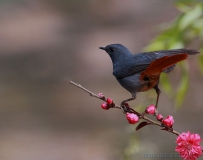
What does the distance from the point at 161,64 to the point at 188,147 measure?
0.39 metres

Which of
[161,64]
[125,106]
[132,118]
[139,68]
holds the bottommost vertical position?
[132,118]

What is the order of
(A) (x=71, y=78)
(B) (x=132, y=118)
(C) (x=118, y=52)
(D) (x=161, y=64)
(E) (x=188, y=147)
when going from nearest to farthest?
(E) (x=188, y=147) < (B) (x=132, y=118) < (D) (x=161, y=64) < (C) (x=118, y=52) < (A) (x=71, y=78)

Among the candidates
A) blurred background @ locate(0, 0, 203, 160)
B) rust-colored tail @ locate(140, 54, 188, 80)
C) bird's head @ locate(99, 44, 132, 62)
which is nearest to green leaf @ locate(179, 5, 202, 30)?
bird's head @ locate(99, 44, 132, 62)

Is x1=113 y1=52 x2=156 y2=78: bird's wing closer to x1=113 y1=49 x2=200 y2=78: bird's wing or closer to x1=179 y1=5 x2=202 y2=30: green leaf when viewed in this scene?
x1=113 y1=49 x2=200 y2=78: bird's wing

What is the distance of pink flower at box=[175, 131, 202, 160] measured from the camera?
162cm

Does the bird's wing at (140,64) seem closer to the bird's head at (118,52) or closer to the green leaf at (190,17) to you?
the bird's head at (118,52)

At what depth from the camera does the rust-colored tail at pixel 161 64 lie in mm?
1649

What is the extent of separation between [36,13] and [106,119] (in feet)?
16.1

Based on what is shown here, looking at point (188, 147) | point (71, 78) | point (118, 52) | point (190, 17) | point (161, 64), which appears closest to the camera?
point (188, 147)

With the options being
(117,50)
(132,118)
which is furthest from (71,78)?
(132,118)

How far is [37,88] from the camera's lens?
870cm

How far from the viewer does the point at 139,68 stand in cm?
206

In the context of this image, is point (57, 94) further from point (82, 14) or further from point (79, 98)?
point (82, 14)

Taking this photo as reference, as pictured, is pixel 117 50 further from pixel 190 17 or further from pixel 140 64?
pixel 190 17
